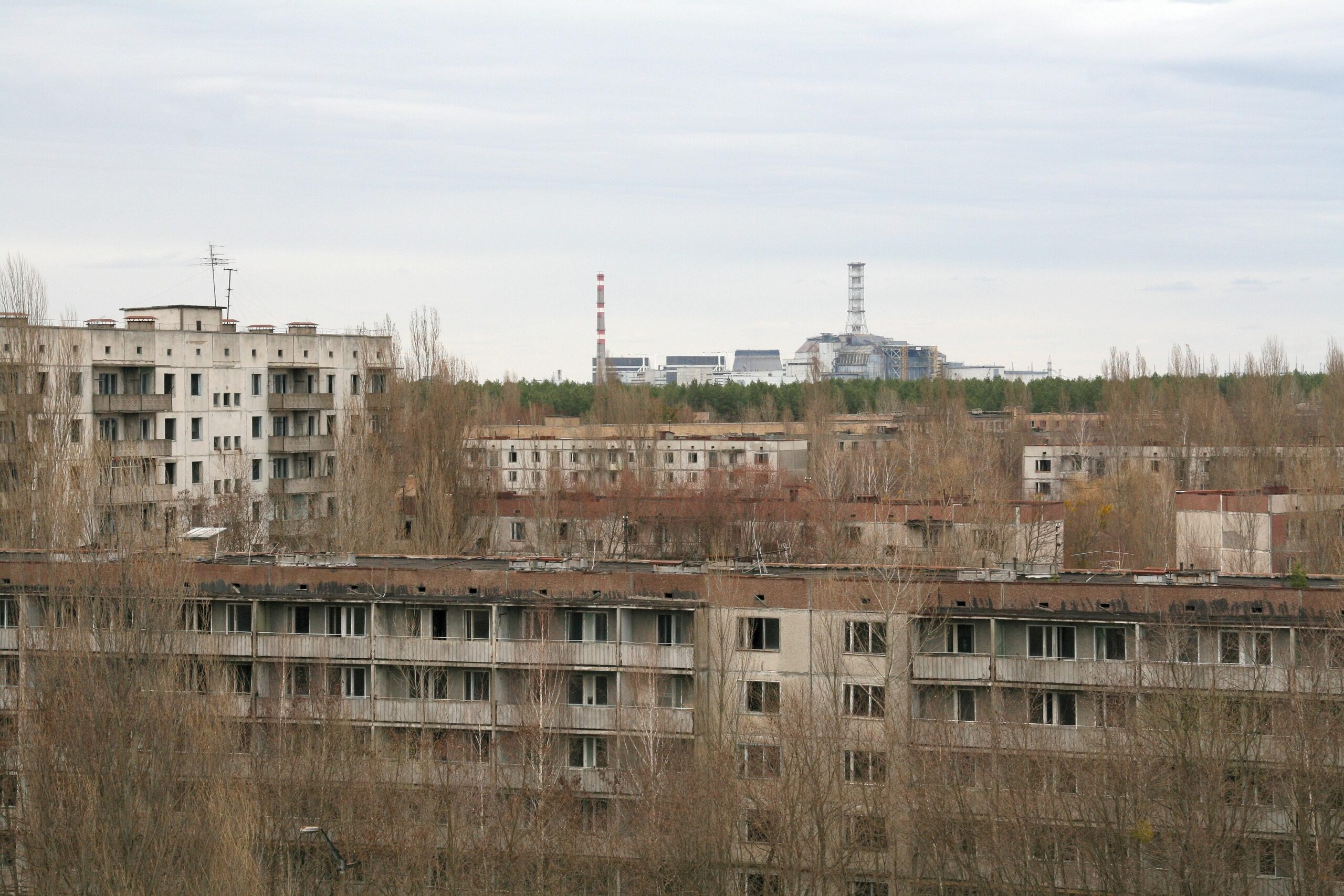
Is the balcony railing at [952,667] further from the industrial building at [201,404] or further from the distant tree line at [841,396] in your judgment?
the distant tree line at [841,396]

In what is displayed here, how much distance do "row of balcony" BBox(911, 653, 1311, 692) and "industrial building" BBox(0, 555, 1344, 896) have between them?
32mm

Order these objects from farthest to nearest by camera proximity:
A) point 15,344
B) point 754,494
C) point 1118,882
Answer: point 754,494, point 15,344, point 1118,882

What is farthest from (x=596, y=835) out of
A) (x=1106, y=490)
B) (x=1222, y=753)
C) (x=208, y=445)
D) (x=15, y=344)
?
(x=1106, y=490)

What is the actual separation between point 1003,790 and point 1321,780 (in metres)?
3.28

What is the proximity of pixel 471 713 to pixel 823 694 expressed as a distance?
448 centimetres

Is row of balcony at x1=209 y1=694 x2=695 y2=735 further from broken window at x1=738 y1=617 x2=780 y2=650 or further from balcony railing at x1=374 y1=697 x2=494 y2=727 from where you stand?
broken window at x1=738 y1=617 x2=780 y2=650

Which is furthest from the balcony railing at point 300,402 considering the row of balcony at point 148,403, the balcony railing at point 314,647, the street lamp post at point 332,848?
the street lamp post at point 332,848

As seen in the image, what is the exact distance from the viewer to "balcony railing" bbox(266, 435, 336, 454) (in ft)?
123

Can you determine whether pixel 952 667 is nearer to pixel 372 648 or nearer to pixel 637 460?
pixel 372 648

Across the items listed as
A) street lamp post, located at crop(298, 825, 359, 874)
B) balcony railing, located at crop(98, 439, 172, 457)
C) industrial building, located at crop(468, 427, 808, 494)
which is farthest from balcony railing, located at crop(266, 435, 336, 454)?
street lamp post, located at crop(298, 825, 359, 874)

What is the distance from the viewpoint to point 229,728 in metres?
17.9

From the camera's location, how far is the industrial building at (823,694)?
50.9ft

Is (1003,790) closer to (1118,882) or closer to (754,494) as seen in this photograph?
(1118,882)

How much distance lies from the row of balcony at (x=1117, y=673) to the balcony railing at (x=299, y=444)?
23529 millimetres
